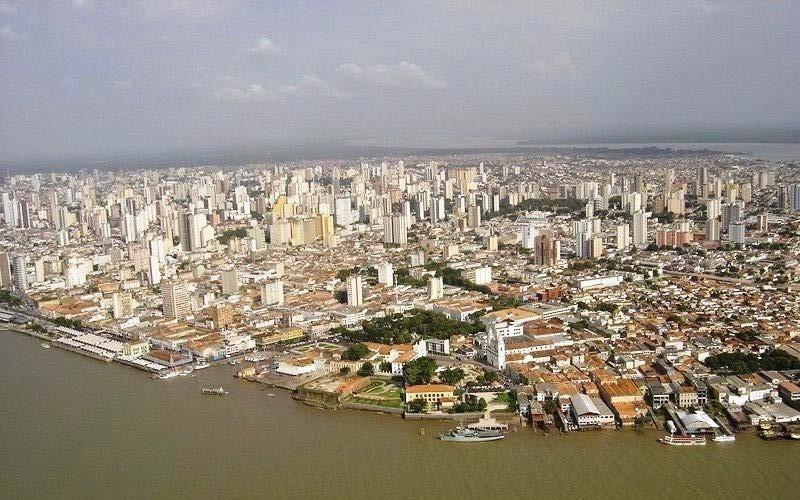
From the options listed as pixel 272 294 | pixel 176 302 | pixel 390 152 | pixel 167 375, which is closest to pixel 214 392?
pixel 167 375

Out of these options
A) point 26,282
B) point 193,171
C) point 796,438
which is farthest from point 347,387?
point 193,171

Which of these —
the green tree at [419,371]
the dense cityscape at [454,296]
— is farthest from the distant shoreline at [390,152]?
the green tree at [419,371]

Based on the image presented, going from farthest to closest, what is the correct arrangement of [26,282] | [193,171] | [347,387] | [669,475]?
[193,171], [26,282], [347,387], [669,475]

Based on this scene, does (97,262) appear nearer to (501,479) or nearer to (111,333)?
(111,333)

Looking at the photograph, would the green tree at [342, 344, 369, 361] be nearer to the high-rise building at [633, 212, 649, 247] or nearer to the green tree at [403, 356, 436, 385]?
the green tree at [403, 356, 436, 385]

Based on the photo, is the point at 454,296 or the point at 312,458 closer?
the point at 312,458

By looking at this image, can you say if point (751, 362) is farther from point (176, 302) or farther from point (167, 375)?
point (176, 302)
